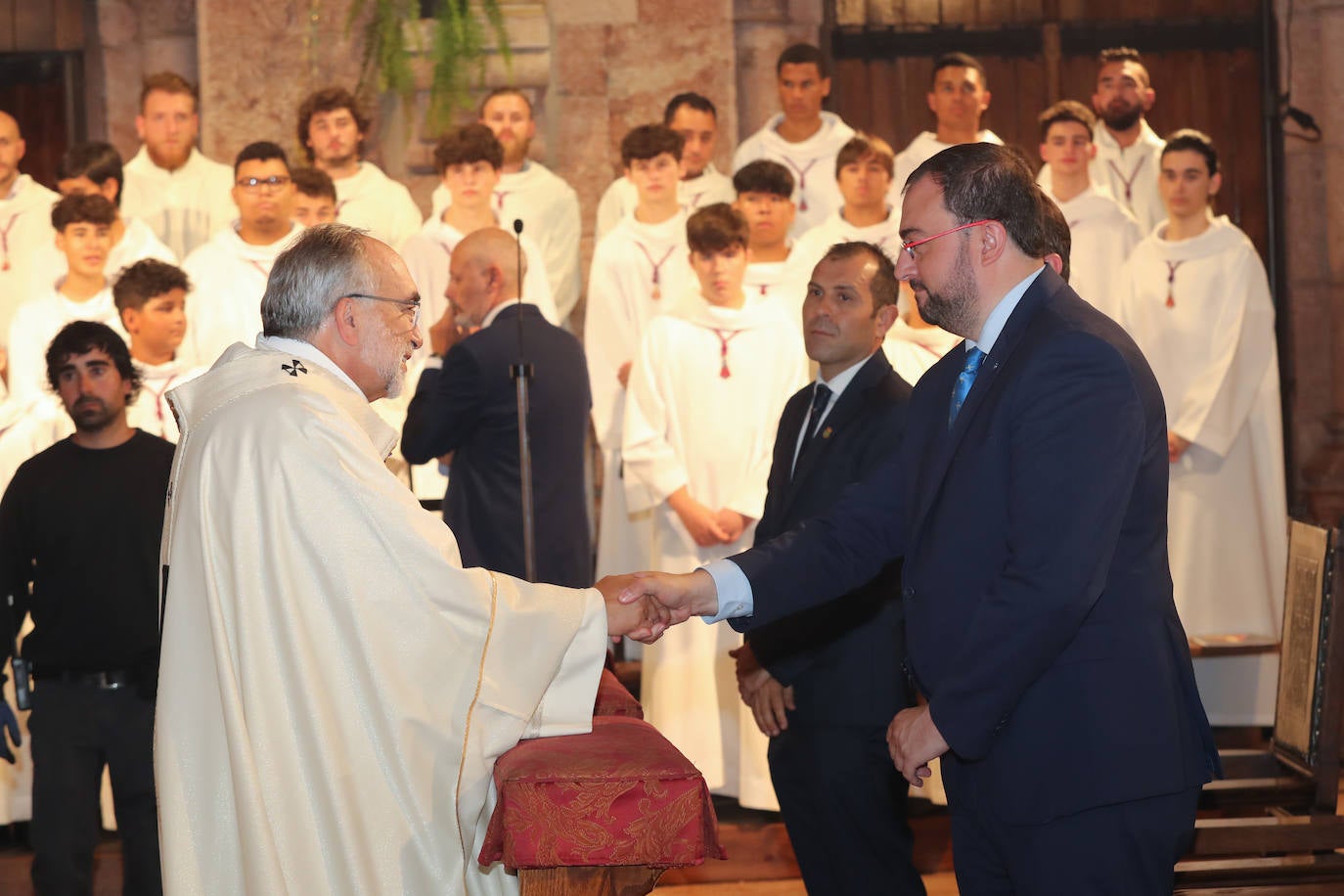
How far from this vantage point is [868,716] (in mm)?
3988

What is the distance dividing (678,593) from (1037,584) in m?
0.95

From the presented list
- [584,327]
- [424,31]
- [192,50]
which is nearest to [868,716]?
[584,327]

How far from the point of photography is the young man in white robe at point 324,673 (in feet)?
9.38

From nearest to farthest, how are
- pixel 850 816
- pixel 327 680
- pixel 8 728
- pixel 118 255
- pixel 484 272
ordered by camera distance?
pixel 327 680, pixel 850 816, pixel 8 728, pixel 484 272, pixel 118 255

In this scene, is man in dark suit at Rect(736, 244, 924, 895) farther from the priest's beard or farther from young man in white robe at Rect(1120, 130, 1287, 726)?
young man in white robe at Rect(1120, 130, 1287, 726)

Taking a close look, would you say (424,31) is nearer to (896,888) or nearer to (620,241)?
(620,241)

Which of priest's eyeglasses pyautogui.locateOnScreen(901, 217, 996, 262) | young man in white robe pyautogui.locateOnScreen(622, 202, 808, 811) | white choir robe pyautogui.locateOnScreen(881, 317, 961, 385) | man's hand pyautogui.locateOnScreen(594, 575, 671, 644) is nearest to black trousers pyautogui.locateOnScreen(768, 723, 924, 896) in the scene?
man's hand pyautogui.locateOnScreen(594, 575, 671, 644)

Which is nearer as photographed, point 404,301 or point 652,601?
point 404,301

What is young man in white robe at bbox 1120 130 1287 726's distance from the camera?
7.43 metres

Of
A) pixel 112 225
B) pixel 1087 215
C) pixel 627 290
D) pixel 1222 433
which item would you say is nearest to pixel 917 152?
pixel 1087 215

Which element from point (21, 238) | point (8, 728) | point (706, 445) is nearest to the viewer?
point (8, 728)

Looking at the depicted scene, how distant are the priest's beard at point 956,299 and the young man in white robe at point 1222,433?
15.8ft

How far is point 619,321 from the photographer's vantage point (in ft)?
25.3

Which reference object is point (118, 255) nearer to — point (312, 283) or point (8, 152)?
point (8, 152)
